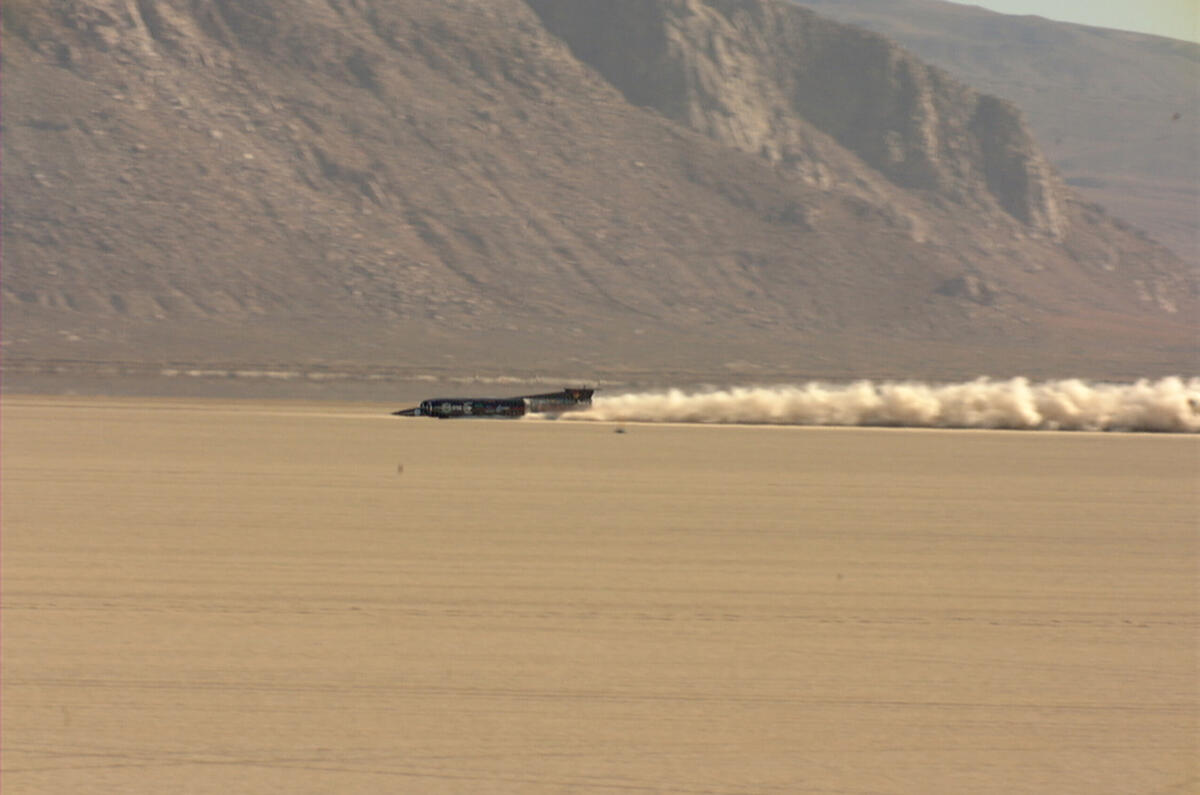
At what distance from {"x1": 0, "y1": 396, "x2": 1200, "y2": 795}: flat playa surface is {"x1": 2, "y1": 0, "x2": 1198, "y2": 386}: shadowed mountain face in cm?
7949

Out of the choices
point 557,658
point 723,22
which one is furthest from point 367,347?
point 557,658

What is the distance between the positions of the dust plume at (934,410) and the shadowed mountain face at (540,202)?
150 feet

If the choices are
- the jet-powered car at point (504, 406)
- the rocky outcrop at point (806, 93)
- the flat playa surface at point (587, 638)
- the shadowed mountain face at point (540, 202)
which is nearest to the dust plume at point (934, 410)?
the jet-powered car at point (504, 406)

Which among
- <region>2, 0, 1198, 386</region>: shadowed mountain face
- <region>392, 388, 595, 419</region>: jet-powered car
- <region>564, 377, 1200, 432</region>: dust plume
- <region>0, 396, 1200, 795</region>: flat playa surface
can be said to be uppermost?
<region>2, 0, 1198, 386</region>: shadowed mountain face

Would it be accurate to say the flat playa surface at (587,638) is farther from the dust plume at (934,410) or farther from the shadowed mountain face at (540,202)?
the shadowed mountain face at (540,202)

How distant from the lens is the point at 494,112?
142125mm

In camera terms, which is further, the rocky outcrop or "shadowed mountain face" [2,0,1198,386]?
the rocky outcrop

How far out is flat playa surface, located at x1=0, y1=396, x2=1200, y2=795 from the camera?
31.7 feet

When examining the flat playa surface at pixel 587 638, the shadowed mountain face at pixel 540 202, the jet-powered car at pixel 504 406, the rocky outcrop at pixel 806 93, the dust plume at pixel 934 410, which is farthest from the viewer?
the rocky outcrop at pixel 806 93

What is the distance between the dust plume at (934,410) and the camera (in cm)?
5544

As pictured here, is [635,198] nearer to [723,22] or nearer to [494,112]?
[494,112]

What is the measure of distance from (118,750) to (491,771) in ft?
7.69

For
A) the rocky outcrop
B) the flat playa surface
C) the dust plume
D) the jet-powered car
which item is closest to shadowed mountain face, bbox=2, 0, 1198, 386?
the rocky outcrop

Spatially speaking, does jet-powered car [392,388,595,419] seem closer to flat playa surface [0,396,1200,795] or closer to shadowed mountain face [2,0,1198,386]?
flat playa surface [0,396,1200,795]
